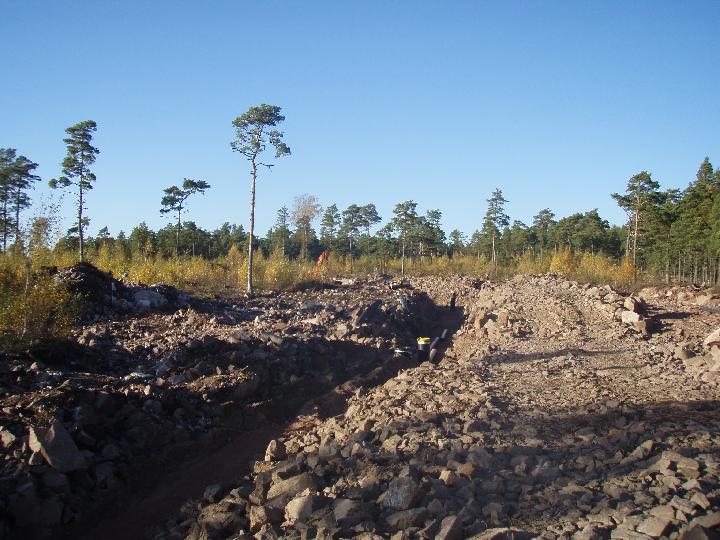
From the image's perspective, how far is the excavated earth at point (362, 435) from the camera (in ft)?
14.7

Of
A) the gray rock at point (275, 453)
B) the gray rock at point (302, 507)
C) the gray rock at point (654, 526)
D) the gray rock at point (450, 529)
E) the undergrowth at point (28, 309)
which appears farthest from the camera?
the undergrowth at point (28, 309)

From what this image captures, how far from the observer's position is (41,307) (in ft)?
32.2

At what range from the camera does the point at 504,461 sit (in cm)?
537

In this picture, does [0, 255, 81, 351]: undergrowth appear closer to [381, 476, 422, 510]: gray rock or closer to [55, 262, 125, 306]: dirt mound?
[55, 262, 125, 306]: dirt mound

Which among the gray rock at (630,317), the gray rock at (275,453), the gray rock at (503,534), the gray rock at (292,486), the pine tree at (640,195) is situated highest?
the pine tree at (640,195)

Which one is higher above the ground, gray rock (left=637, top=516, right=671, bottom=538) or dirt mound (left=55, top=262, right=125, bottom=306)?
dirt mound (left=55, top=262, right=125, bottom=306)

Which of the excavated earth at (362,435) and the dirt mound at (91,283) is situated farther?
the dirt mound at (91,283)

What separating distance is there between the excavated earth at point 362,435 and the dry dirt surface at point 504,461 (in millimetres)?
24

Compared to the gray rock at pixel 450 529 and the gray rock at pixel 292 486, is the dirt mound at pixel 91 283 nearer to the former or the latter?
the gray rock at pixel 292 486

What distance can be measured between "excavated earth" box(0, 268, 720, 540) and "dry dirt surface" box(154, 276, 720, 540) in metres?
0.02

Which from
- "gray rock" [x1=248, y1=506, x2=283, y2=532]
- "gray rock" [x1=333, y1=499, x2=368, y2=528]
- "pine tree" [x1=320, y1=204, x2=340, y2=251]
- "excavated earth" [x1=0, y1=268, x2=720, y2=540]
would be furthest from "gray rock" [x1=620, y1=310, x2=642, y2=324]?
"pine tree" [x1=320, y1=204, x2=340, y2=251]

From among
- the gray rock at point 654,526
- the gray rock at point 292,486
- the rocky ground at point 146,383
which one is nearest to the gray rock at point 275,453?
the gray rock at point 292,486

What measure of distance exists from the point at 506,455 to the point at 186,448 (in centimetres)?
503

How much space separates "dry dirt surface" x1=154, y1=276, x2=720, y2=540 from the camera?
166 inches
